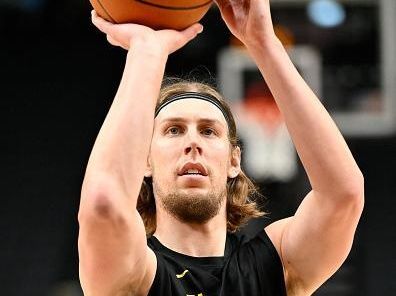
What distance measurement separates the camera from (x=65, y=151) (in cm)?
1152

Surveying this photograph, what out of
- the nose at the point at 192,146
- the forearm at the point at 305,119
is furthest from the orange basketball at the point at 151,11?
the nose at the point at 192,146

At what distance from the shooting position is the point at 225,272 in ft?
10.6

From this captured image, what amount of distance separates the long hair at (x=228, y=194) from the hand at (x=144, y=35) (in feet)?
2.27

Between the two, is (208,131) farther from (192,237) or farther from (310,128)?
(310,128)

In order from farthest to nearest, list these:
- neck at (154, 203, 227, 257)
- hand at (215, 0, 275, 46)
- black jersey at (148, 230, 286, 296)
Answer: neck at (154, 203, 227, 257)
black jersey at (148, 230, 286, 296)
hand at (215, 0, 275, 46)

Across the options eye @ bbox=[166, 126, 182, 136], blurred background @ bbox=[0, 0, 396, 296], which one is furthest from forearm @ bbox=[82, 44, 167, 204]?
blurred background @ bbox=[0, 0, 396, 296]

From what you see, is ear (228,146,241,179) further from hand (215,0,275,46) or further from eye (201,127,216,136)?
hand (215,0,275,46)

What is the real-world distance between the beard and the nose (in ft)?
0.48

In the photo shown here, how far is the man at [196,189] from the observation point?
2.67 m

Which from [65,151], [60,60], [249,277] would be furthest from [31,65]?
[249,277]

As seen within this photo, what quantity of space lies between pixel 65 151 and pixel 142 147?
29.4 ft

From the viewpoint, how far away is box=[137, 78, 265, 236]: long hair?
358 centimetres

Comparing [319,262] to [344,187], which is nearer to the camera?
[344,187]

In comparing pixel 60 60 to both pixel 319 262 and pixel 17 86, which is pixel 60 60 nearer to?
pixel 17 86
